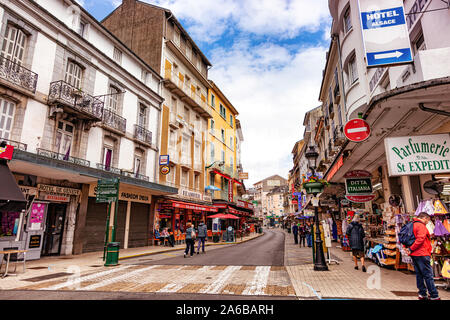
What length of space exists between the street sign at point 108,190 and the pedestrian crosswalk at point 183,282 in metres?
3.04

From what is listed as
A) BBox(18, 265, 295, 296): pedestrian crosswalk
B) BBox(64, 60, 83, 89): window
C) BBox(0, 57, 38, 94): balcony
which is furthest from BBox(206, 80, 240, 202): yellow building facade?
BBox(18, 265, 295, 296): pedestrian crosswalk

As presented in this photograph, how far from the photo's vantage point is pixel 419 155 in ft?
18.7

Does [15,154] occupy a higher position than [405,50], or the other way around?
[405,50]

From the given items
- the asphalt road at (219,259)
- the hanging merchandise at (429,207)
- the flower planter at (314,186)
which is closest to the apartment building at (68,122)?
the asphalt road at (219,259)

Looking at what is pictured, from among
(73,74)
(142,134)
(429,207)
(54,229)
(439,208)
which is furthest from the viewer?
(142,134)

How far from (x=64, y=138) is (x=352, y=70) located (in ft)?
49.3

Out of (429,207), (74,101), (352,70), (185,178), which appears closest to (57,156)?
(74,101)

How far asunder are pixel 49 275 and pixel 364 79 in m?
14.3

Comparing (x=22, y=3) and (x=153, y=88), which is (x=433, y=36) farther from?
(x=153, y=88)

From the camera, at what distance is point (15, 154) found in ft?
30.8

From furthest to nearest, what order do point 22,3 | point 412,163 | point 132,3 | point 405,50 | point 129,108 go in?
point 132,3 < point 129,108 < point 22,3 < point 405,50 < point 412,163

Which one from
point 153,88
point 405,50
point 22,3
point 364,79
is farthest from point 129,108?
point 405,50

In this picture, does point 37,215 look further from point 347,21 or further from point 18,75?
point 347,21
